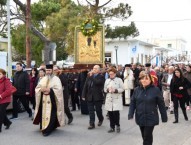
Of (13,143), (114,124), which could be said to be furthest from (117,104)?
(13,143)

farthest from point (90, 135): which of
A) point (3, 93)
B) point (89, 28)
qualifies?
point (89, 28)

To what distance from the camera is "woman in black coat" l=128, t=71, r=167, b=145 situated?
6621 mm

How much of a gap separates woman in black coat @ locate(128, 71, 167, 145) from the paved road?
1.94m

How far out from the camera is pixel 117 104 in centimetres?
970

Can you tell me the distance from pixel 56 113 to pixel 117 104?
62.2 inches

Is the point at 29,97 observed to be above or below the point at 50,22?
below

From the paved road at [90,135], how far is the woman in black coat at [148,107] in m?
1.94

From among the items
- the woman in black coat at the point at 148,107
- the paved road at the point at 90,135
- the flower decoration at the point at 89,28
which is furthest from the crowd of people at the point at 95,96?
the flower decoration at the point at 89,28

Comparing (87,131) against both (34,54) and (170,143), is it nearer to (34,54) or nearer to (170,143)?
(170,143)

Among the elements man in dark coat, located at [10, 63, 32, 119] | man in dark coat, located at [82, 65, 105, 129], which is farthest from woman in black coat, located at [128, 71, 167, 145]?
man in dark coat, located at [10, 63, 32, 119]

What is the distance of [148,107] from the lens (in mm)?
6625

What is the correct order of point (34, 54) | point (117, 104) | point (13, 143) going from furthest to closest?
point (34, 54) < point (117, 104) < point (13, 143)

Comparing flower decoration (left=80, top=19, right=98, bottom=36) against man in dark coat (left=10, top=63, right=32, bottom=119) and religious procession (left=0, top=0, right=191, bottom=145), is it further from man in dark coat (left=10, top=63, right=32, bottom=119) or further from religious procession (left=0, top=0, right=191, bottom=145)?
man in dark coat (left=10, top=63, right=32, bottom=119)

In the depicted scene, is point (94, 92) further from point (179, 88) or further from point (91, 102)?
point (179, 88)
